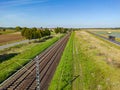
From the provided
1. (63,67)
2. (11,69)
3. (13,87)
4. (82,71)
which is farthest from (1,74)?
(82,71)

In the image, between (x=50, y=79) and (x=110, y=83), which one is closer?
(x=110, y=83)

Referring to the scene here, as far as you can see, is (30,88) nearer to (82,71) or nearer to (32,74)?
(32,74)

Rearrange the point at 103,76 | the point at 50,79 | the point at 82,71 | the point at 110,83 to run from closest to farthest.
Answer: the point at 110,83 < the point at 50,79 < the point at 103,76 < the point at 82,71

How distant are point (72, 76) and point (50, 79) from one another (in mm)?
3675

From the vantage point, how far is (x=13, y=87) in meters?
24.4

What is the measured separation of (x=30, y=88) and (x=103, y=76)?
37.4ft

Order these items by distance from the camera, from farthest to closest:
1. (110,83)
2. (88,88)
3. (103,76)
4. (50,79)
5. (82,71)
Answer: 1. (82,71)
2. (103,76)
3. (50,79)
4. (110,83)
5. (88,88)

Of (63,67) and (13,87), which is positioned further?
(63,67)

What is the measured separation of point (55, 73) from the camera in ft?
102

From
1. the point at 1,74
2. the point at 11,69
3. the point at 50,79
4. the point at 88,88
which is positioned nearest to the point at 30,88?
the point at 50,79

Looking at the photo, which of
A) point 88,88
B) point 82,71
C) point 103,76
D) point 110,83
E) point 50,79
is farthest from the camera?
point 82,71

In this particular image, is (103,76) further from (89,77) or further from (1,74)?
(1,74)

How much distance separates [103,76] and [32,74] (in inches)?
424

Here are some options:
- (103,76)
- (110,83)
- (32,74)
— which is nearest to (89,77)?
(103,76)
